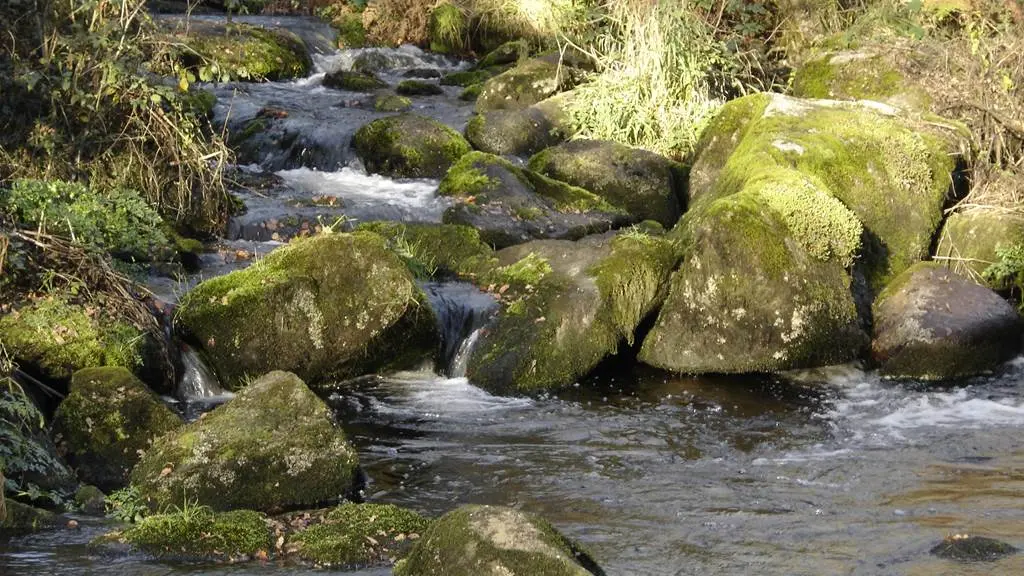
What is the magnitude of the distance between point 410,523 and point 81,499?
196 cm

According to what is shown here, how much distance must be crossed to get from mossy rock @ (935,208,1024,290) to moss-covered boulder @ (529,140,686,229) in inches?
112

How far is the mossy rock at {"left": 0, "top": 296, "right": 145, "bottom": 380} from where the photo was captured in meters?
8.05

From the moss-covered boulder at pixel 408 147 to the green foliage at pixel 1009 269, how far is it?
6.07 metres

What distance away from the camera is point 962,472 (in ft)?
25.6

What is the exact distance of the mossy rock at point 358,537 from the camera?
5930 mm

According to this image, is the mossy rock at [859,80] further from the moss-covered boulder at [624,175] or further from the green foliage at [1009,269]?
the green foliage at [1009,269]

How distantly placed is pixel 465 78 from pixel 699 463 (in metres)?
11.8

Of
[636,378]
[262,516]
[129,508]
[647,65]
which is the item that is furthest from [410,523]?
[647,65]

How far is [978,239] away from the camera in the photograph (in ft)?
37.0

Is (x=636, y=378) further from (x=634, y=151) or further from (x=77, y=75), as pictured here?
(x=77, y=75)

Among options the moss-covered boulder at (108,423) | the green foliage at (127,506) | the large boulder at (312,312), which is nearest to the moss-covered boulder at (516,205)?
the large boulder at (312,312)

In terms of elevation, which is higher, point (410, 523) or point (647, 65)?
point (647, 65)

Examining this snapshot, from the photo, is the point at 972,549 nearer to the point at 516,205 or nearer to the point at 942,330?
the point at 942,330

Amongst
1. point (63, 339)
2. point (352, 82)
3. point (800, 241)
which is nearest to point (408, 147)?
point (352, 82)
